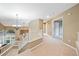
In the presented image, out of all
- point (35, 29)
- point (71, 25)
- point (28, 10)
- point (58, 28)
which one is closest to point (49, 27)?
point (58, 28)

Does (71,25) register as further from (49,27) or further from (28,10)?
(28,10)

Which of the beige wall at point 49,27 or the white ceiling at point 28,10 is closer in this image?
the white ceiling at point 28,10

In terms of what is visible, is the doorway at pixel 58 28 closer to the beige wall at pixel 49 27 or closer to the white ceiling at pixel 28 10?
the beige wall at pixel 49 27

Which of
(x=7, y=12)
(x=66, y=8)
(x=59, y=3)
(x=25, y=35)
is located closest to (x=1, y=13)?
(x=7, y=12)

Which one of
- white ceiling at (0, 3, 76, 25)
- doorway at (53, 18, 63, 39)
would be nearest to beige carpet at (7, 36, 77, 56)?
doorway at (53, 18, 63, 39)

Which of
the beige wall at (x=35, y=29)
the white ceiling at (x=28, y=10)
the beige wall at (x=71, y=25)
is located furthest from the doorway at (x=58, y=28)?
the beige wall at (x=35, y=29)

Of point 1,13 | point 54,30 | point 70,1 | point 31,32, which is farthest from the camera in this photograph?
point 54,30

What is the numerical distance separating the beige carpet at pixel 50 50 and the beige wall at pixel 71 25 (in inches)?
6.8

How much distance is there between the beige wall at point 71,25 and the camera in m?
2.66

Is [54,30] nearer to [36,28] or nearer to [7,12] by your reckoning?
[36,28]

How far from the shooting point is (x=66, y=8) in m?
2.66

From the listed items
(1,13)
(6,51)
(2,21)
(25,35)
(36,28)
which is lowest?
(6,51)

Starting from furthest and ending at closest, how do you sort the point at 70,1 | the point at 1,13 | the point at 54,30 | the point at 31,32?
the point at 54,30, the point at 31,32, the point at 1,13, the point at 70,1

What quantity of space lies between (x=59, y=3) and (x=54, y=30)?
82 centimetres
